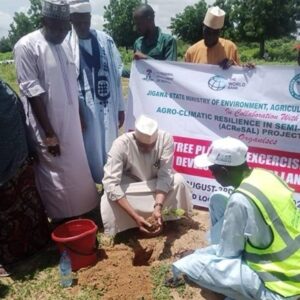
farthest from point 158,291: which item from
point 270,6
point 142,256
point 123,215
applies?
point 270,6

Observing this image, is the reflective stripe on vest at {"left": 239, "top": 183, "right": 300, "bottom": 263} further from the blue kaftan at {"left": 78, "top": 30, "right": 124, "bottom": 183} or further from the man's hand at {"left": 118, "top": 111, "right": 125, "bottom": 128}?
the man's hand at {"left": 118, "top": 111, "right": 125, "bottom": 128}

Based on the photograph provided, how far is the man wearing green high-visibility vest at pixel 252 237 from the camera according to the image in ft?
8.72

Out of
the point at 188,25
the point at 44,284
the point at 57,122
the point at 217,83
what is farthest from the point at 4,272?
the point at 188,25

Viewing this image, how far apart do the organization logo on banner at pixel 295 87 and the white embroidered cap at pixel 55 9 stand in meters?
2.39

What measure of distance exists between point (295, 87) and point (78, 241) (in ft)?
8.85

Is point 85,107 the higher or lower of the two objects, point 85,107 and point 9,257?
the higher

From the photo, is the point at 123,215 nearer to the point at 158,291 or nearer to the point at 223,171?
the point at 158,291

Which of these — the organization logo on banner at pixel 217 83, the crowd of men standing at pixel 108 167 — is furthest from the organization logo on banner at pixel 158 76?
the organization logo on banner at pixel 217 83

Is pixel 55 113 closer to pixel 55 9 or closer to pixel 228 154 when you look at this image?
pixel 55 9

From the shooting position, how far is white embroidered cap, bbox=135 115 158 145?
4047 millimetres

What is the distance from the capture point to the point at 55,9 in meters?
3.69

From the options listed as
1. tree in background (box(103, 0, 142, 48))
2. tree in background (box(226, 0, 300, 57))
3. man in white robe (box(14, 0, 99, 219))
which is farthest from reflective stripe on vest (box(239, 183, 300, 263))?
tree in background (box(103, 0, 142, 48))

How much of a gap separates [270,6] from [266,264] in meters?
47.0

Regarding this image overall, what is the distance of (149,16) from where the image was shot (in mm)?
4867
